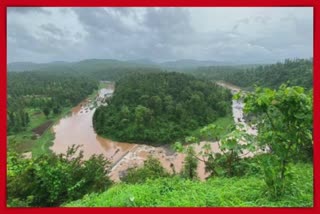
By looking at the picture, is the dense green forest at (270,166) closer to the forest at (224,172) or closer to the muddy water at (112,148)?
the forest at (224,172)

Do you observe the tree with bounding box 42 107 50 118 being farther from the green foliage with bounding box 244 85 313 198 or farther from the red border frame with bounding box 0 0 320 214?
the green foliage with bounding box 244 85 313 198

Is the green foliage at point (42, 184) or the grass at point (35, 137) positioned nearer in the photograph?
the green foliage at point (42, 184)

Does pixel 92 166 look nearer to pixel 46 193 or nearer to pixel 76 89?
pixel 46 193

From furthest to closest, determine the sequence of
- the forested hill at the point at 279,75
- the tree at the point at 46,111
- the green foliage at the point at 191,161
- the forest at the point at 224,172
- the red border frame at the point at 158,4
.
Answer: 1. the tree at the point at 46,111
2. the forested hill at the point at 279,75
3. the green foliage at the point at 191,161
4. the forest at the point at 224,172
5. the red border frame at the point at 158,4

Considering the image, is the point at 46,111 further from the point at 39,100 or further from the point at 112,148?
the point at 112,148

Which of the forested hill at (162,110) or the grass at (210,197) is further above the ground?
the grass at (210,197)

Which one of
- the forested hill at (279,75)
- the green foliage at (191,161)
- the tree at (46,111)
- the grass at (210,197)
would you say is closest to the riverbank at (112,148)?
the tree at (46,111)

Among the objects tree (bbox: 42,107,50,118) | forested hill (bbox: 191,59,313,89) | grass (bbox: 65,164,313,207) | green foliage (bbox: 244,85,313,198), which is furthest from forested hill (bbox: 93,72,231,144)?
green foliage (bbox: 244,85,313,198)
